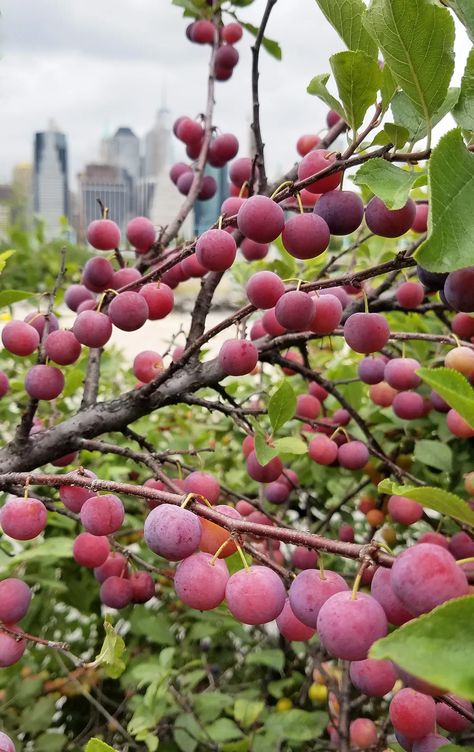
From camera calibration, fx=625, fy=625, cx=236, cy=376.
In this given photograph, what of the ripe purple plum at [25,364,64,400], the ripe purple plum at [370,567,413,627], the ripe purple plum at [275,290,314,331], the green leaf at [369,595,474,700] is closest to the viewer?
the green leaf at [369,595,474,700]

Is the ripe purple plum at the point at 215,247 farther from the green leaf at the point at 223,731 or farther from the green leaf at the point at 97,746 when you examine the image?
the green leaf at the point at 223,731

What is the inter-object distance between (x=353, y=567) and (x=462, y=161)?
134 cm

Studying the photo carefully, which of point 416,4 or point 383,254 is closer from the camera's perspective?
point 416,4

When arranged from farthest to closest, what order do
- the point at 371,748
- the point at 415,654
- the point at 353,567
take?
Answer: the point at 353,567
the point at 371,748
the point at 415,654

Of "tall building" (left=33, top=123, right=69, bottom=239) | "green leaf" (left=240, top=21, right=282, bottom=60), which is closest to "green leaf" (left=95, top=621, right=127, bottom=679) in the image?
"green leaf" (left=240, top=21, right=282, bottom=60)

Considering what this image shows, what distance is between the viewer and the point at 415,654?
0.82ft

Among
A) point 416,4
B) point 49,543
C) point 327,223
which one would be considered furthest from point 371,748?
point 416,4

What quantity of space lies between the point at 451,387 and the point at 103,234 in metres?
0.69

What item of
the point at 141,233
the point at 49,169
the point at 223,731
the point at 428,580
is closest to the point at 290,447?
the point at 428,580

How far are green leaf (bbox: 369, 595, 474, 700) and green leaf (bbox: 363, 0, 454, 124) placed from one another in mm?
326

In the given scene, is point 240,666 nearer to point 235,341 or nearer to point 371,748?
point 371,748

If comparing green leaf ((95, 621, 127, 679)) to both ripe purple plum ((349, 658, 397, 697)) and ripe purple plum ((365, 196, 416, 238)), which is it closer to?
ripe purple plum ((349, 658, 397, 697))

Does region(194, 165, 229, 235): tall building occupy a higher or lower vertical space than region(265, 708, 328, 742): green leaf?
higher

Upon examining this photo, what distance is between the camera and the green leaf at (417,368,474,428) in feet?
0.97
